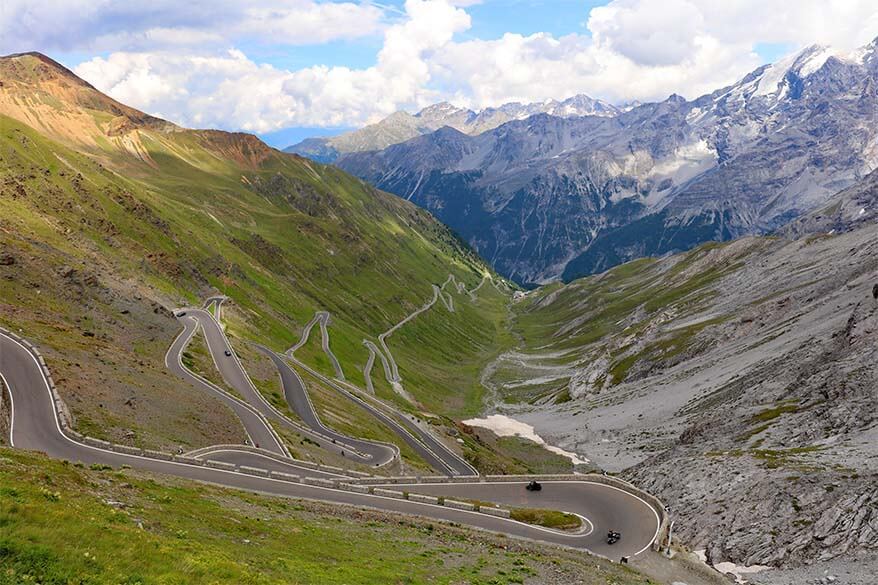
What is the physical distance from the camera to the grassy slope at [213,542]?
788 inches

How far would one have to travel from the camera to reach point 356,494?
53.1 meters

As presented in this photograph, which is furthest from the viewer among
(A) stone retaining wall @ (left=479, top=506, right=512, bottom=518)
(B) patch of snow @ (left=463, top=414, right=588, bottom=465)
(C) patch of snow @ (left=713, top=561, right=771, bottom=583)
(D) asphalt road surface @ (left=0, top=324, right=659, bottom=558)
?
(B) patch of snow @ (left=463, top=414, right=588, bottom=465)

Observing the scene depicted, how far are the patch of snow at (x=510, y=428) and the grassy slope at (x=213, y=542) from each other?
69039 millimetres

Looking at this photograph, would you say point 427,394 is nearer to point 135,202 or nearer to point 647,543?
point 135,202

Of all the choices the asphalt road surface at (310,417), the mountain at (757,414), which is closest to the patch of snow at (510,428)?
the mountain at (757,414)

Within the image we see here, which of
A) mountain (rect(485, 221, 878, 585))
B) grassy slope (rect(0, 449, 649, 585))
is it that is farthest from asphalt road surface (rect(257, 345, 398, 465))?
grassy slope (rect(0, 449, 649, 585))

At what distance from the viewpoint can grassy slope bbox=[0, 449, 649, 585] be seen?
20016 millimetres

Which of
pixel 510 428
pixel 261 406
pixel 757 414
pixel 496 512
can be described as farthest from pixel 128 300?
pixel 757 414

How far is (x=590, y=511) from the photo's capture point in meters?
54.3

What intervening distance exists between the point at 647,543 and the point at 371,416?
68003 mm

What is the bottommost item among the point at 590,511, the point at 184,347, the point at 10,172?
the point at 590,511

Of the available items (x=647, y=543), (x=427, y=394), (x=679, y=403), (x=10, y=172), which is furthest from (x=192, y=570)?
(x=427, y=394)

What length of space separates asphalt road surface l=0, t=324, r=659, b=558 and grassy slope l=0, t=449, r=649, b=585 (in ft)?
14.8

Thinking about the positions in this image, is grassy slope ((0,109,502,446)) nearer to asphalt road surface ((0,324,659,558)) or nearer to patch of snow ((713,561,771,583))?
asphalt road surface ((0,324,659,558))
